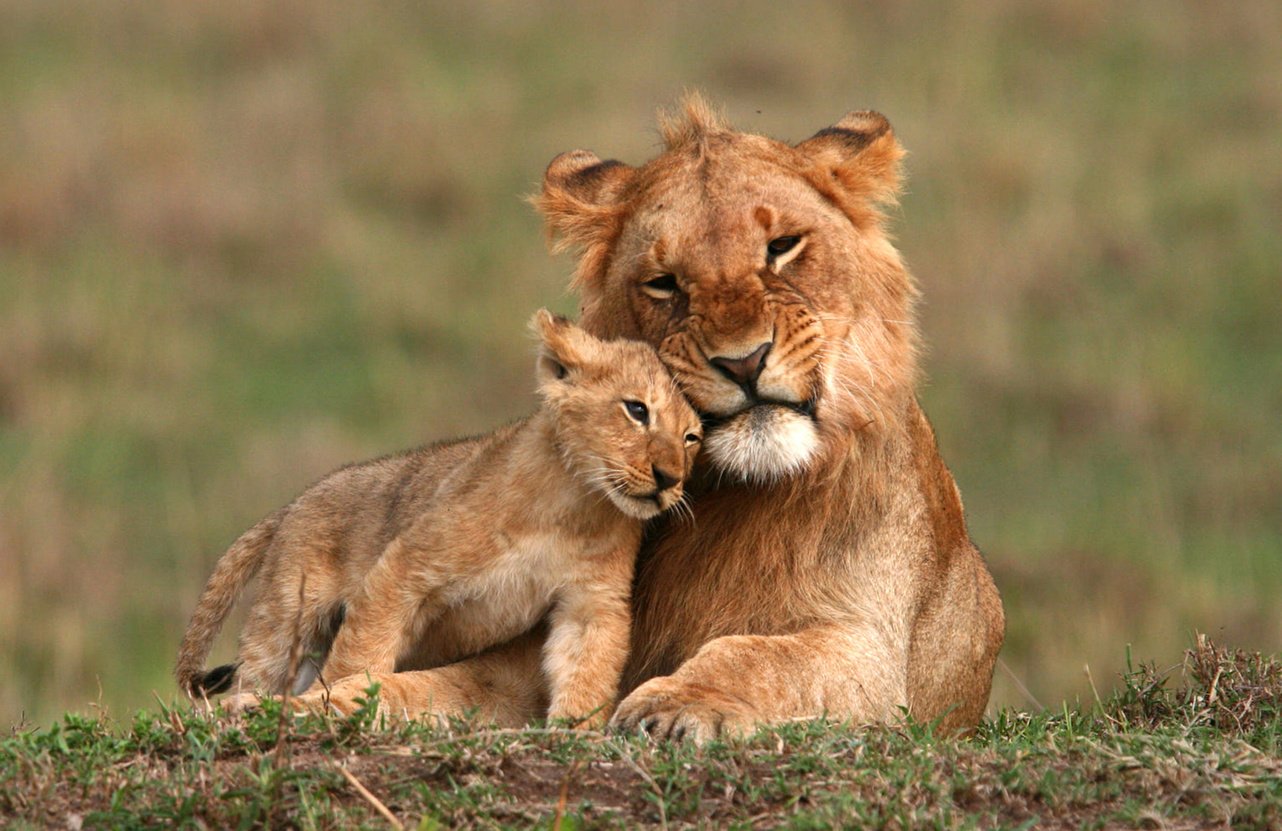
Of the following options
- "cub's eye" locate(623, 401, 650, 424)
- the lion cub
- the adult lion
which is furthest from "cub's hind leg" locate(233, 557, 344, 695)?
"cub's eye" locate(623, 401, 650, 424)

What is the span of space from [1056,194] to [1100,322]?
6.08ft

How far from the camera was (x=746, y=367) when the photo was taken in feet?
16.9

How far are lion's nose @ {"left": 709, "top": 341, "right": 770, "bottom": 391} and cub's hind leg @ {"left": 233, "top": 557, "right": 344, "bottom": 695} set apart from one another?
1.35 m

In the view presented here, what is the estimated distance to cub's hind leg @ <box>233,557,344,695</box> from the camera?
5.83 meters

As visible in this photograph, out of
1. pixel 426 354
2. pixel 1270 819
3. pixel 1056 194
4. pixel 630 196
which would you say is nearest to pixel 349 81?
pixel 426 354

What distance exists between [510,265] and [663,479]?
10.5 m

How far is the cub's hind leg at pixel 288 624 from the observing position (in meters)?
5.83

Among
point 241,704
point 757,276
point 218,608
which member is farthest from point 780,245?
point 218,608

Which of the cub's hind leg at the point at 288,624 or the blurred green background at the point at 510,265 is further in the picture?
the blurred green background at the point at 510,265

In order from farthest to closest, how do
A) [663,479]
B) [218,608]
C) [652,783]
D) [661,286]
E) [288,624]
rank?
[218,608] → [288,624] → [661,286] → [663,479] → [652,783]

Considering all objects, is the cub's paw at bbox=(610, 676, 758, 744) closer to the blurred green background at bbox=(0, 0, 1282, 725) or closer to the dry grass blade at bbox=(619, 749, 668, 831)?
the dry grass blade at bbox=(619, 749, 668, 831)

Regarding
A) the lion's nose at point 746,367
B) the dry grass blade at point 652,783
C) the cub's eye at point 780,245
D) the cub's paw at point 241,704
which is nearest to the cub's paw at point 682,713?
the dry grass blade at point 652,783

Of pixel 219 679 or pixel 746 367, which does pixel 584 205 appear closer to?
pixel 746 367

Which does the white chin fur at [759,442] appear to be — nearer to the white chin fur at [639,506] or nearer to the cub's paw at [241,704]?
the white chin fur at [639,506]
